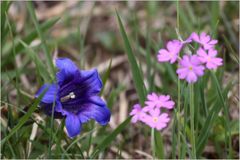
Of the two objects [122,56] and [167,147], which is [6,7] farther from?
[122,56]

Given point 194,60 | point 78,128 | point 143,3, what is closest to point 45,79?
point 78,128

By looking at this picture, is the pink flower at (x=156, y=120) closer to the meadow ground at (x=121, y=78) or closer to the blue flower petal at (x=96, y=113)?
the meadow ground at (x=121, y=78)

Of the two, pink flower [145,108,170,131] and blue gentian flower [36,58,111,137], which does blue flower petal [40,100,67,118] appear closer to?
blue gentian flower [36,58,111,137]

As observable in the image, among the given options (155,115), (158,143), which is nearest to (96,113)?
(158,143)

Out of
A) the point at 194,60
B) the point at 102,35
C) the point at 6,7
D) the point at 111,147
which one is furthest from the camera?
the point at 102,35

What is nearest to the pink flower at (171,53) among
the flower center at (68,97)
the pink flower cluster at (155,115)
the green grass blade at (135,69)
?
the pink flower cluster at (155,115)

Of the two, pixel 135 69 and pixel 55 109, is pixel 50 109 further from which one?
pixel 135 69

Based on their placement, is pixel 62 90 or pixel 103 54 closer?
pixel 62 90
